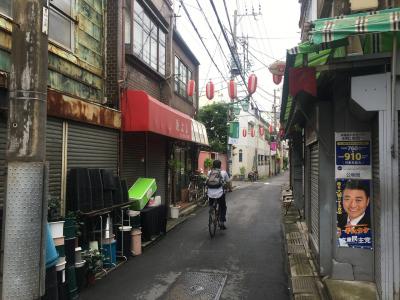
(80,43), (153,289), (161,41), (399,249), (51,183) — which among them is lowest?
(153,289)

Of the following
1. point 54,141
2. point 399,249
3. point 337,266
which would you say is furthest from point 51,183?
point 399,249

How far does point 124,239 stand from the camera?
8.66 m

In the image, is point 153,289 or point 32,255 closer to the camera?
point 32,255

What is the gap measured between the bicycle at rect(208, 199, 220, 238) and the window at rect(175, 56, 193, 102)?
7457mm

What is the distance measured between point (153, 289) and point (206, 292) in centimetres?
85

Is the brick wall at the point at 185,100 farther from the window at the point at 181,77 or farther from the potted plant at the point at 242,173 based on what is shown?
the potted plant at the point at 242,173

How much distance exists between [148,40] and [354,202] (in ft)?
29.7

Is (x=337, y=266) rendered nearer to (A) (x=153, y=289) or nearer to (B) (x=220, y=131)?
(A) (x=153, y=289)

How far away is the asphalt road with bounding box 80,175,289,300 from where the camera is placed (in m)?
6.55

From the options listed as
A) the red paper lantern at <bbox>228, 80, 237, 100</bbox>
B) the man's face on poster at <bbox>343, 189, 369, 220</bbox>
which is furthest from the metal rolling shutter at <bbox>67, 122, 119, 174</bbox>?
the red paper lantern at <bbox>228, 80, 237, 100</bbox>

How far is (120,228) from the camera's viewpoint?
28.0ft

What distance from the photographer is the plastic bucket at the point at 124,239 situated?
28.1 ft

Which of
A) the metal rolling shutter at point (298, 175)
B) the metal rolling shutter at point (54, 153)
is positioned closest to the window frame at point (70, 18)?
the metal rolling shutter at point (54, 153)

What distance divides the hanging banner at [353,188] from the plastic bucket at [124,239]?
4.23 m
